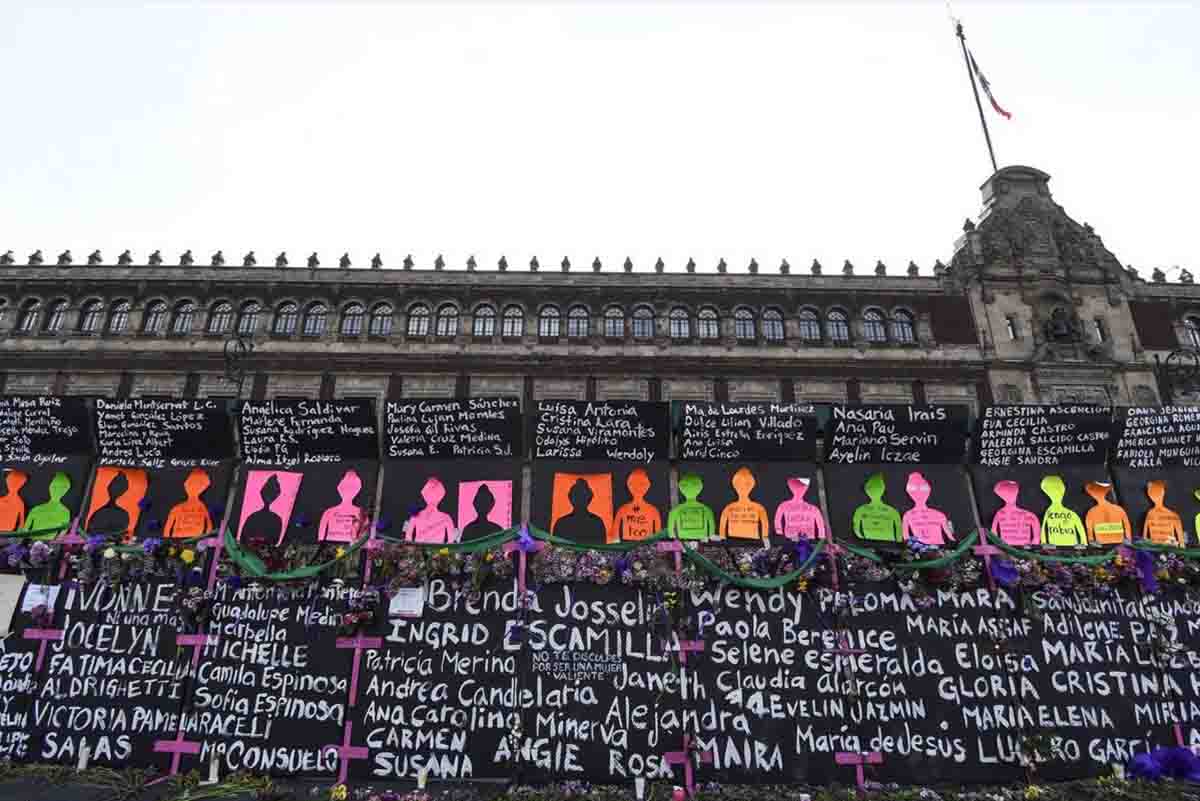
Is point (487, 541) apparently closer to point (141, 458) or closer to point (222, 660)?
point (222, 660)

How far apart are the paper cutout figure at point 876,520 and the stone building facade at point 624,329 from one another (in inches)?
842

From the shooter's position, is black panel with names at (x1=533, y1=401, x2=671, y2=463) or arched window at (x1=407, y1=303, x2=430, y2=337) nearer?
black panel with names at (x1=533, y1=401, x2=671, y2=463)

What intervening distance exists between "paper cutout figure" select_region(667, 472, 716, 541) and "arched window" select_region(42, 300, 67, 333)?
115ft

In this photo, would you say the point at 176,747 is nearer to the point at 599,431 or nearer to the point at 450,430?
the point at 450,430

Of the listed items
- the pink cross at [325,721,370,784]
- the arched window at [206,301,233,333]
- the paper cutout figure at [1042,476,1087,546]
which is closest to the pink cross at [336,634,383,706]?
the pink cross at [325,721,370,784]

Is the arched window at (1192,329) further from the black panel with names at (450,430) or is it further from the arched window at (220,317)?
the arched window at (220,317)

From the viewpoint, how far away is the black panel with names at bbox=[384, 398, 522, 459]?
29.7ft

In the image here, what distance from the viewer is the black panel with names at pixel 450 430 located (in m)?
9.05

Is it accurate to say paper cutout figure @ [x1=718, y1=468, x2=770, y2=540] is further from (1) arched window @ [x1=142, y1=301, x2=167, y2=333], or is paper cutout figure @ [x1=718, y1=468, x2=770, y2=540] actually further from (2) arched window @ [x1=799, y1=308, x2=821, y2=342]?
(1) arched window @ [x1=142, y1=301, x2=167, y2=333]

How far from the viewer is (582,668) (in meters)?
7.95

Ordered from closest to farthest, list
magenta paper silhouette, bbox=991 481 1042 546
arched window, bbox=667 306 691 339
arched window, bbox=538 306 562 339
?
magenta paper silhouette, bbox=991 481 1042 546
arched window, bbox=538 306 562 339
arched window, bbox=667 306 691 339

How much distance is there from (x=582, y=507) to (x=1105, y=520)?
6.97 m

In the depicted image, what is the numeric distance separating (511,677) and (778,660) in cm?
310

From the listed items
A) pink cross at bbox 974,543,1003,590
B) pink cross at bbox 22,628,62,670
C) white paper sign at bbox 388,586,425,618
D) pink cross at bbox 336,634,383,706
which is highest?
pink cross at bbox 974,543,1003,590
